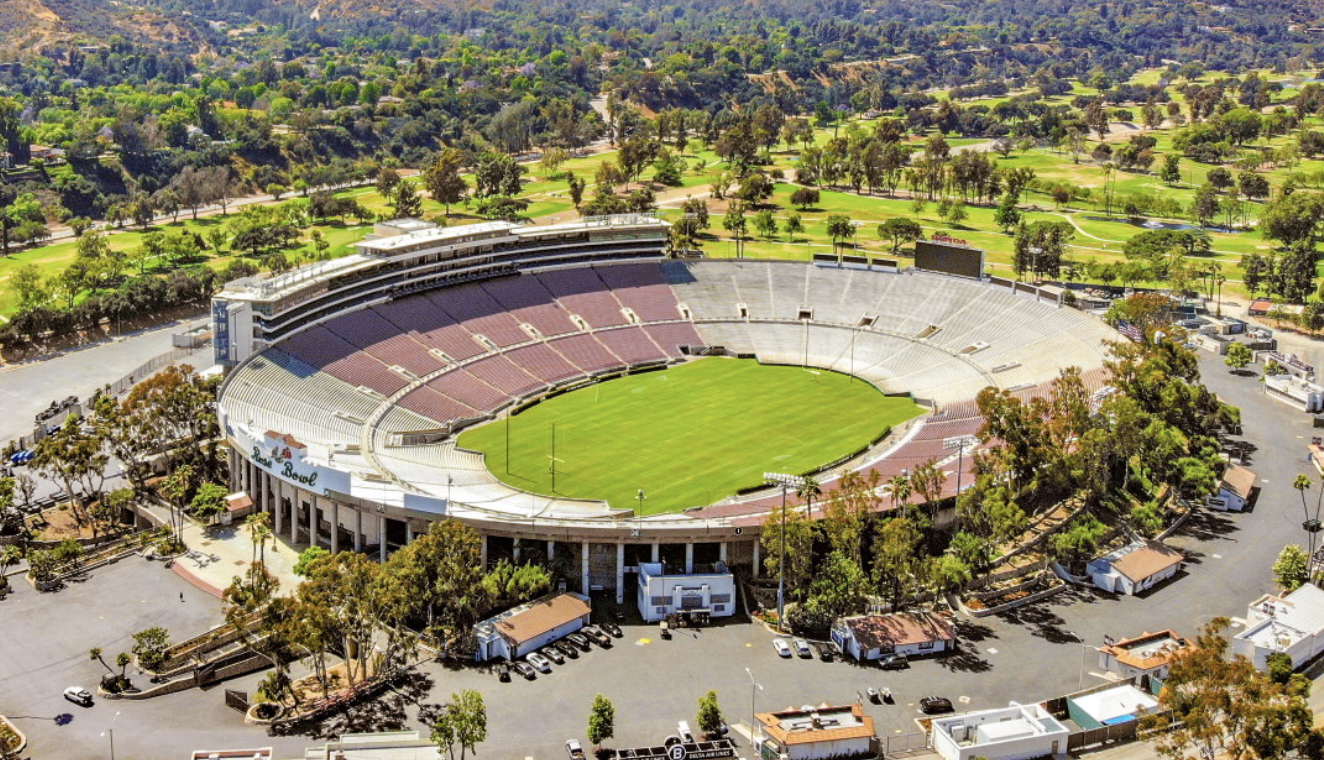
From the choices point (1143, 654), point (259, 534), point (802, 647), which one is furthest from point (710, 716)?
point (259, 534)

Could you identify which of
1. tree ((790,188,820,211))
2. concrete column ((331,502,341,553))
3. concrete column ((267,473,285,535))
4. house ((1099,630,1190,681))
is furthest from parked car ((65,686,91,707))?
tree ((790,188,820,211))

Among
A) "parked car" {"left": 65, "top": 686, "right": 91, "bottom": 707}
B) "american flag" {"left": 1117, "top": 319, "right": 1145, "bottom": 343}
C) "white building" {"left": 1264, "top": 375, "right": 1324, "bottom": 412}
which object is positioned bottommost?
"parked car" {"left": 65, "top": 686, "right": 91, "bottom": 707}

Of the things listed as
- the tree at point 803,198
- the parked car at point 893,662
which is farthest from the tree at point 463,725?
the tree at point 803,198

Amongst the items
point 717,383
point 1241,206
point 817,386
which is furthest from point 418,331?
point 1241,206

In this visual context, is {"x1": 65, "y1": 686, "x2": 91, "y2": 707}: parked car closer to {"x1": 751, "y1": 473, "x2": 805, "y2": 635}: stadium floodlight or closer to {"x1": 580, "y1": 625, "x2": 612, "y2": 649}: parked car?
{"x1": 580, "y1": 625, "x2": 612, "y2": 649}: parked car

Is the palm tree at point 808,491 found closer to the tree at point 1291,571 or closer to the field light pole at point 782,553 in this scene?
the field light pole at point 782,553

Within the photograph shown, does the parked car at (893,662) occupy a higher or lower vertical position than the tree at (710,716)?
lower

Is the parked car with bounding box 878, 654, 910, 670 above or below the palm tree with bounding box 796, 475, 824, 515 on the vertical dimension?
below
